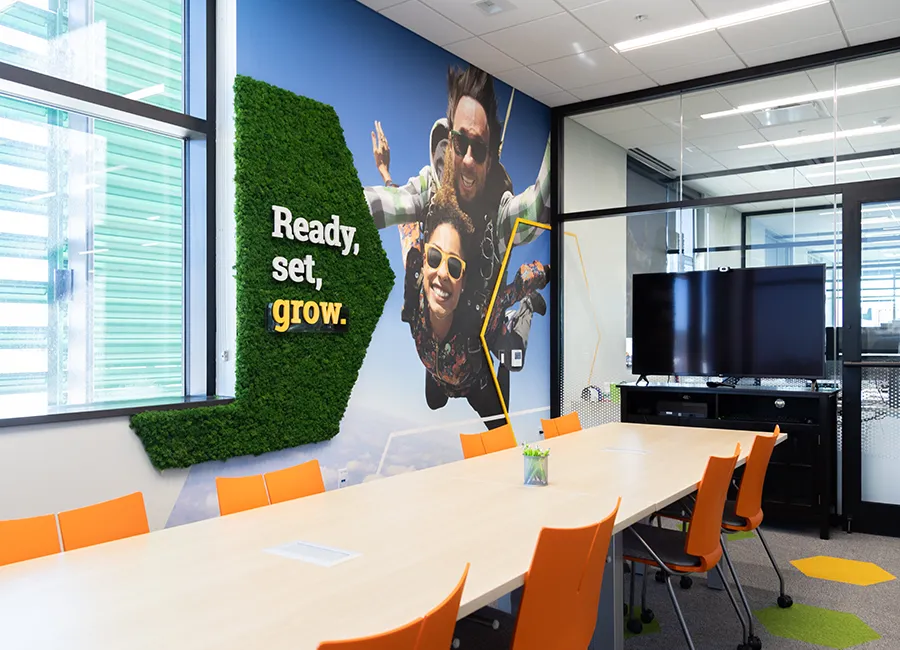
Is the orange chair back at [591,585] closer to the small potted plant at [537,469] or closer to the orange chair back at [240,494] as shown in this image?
the small potted plant at [537,469]

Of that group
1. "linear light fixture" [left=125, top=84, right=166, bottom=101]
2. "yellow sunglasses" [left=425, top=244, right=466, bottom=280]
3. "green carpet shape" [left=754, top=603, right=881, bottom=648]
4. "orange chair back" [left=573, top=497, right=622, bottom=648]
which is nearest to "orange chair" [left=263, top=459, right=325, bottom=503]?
"orange chair back" [left=573, top=497, right=622, bottom=648]

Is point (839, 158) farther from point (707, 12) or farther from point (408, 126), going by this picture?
point (408, 126)

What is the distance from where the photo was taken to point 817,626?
3.62 m

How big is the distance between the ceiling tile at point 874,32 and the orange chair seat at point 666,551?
4.19 metres

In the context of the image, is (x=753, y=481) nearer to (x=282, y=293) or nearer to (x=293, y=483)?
(x=293, y=483)

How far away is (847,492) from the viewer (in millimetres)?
5504

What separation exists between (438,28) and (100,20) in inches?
98.0

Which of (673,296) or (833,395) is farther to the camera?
(673,296)

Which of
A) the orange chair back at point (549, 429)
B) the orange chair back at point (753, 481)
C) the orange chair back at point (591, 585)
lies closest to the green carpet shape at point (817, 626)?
the orange chair back at point (753, 481)

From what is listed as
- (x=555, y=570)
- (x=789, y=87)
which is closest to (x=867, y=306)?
(x=789, y=87)

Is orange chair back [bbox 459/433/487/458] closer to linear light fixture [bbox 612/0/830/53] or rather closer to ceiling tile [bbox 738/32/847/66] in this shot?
linear light fixture [bbox 612/0/830/53]

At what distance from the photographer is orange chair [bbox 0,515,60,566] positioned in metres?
2.09

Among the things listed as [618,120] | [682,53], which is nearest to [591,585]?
[682,53]

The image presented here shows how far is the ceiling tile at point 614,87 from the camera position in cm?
645
